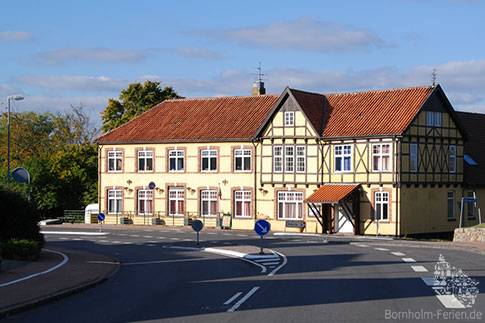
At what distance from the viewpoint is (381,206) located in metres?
43.8

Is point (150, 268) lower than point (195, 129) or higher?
lower

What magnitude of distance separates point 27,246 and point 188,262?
576 cm

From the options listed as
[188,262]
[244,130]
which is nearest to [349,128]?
[244,130]

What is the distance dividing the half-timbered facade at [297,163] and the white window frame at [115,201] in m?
0.08

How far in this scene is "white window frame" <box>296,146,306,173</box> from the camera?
47406 millimetres

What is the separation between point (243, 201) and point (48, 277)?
30.4 metres

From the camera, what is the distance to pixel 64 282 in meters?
19.4

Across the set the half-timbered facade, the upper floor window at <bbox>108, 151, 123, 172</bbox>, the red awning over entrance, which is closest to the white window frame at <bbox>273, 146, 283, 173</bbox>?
the half-timbered facade

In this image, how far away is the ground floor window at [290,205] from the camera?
4769 cm

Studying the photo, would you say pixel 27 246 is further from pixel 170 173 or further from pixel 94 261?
pixel 170 173

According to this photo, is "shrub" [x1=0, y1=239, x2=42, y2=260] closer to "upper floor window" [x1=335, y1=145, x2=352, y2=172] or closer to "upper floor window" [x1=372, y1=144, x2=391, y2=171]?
"upper floor window" [x1=372, y1=144, x2=391, y2=171]

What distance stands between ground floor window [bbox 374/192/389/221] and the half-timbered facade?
0.06 meters

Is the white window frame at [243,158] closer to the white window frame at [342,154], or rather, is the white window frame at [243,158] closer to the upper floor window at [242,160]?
the upper floor window at [242,160]

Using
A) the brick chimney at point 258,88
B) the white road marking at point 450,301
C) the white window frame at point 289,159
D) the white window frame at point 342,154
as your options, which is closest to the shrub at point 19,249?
the white road marking at point 450,301
